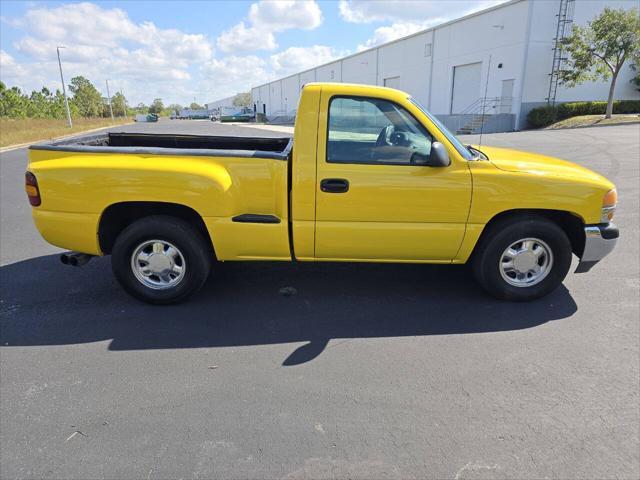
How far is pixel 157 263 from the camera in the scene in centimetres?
402

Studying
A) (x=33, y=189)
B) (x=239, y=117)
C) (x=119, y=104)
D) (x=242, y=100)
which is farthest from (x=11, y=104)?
(x=242, y=100)

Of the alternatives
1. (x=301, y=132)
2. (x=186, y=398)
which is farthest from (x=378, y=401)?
(x=301, y=132)

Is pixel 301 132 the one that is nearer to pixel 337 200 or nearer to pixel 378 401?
pixel 337 200

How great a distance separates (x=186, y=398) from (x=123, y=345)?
948mm

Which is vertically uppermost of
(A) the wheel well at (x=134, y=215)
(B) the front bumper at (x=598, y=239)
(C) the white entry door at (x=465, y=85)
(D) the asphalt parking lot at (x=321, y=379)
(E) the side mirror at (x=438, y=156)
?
(C) the white entry door at (x=465, y=85)

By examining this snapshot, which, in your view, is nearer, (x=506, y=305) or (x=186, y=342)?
(x=186, y=342)

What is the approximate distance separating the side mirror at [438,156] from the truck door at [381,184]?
0.28 feet

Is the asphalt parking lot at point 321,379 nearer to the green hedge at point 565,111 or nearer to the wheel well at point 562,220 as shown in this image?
the wheel well at point 562,220

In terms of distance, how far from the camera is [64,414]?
269cm

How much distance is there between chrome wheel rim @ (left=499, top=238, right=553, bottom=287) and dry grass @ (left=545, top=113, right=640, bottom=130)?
27336 mm

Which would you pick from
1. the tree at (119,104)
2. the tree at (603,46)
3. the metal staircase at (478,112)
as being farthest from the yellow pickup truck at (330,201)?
the tree at (119,104)

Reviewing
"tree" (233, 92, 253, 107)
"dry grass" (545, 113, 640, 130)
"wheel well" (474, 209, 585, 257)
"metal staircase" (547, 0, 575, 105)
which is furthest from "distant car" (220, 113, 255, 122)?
"wheel well" (474, 209, 585, 257)

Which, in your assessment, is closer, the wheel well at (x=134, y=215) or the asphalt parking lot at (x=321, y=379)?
the asphalt parking lot at (x=321, y=379)

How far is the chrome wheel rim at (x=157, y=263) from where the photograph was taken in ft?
13.1
